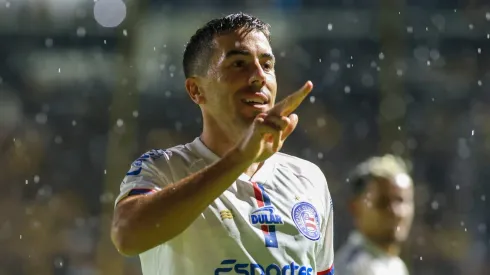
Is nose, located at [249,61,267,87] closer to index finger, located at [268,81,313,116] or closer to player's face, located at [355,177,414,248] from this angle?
index finger, located at [268,81,313,116]

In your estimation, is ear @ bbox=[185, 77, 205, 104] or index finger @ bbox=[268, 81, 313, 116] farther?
ear @ bbox=[185, 77, 205, 104]

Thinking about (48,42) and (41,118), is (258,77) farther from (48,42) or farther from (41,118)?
(48,42)

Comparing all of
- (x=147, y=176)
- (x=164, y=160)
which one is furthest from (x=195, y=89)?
(x=147, y=176)

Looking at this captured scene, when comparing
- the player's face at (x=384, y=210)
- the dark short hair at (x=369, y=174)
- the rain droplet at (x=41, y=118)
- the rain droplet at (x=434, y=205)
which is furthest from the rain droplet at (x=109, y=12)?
the player's face at (x=384, y=210)

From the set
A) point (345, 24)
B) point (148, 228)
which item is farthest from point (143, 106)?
point (148, 228)

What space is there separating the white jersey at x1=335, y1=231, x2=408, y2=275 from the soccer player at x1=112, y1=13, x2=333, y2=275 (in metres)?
1.55

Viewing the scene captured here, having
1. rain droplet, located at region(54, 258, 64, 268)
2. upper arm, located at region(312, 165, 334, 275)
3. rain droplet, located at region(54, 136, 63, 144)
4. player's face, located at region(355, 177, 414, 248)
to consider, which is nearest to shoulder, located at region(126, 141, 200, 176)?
upper arm, located at region(312, 165, 334, 275)

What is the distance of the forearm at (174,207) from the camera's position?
2297 millimetres

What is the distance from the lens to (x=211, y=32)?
9.48 feet

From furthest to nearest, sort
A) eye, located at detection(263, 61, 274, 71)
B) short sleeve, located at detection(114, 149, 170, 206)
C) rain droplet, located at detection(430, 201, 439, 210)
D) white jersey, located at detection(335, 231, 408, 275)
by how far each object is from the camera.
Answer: rain droplet, located at detection(430, 201, 439, 210), white jersey, located at detection(335, 231, 408, 275), eye, located at detection(263, 61, 274, 71), short sleeve, located at detection(114, 149, 170, 206)

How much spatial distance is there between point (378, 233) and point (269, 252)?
2.08m

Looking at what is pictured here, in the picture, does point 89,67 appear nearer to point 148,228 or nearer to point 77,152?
point 77,152

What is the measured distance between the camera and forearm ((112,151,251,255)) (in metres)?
2.30

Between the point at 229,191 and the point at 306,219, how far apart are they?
0.81ft
